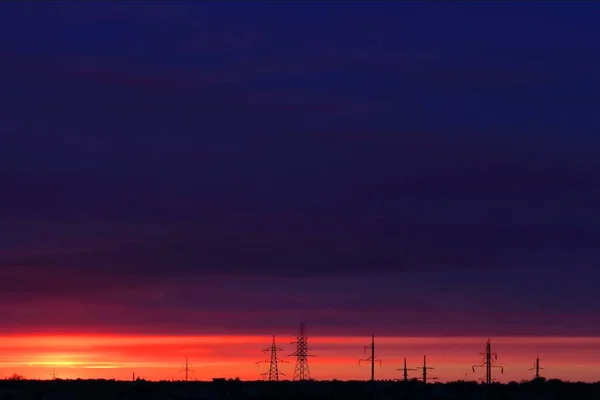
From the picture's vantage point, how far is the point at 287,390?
141 metres

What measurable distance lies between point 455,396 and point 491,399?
4471 millimetres

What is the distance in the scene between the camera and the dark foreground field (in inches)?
5197

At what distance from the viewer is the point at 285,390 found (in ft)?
462

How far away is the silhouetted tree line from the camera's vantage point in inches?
5187

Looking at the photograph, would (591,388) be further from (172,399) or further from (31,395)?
(31,395)

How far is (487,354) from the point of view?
640 ft

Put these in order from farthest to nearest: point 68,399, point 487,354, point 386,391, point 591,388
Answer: point 487,354
point 591,388
point 386,391
point 68,399

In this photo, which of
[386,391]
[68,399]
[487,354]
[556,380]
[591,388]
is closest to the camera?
[68,399]

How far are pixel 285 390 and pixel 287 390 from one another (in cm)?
32

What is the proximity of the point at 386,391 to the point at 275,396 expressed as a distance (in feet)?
41.4

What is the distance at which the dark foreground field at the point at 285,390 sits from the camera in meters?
132

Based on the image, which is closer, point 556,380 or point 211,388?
point 211,388

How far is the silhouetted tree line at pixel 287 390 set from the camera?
131750mm

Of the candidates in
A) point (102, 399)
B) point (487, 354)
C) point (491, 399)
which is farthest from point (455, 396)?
point (487, 354)
